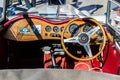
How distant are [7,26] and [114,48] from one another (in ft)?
4.75

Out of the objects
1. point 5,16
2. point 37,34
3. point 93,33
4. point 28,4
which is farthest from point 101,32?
point 28,4

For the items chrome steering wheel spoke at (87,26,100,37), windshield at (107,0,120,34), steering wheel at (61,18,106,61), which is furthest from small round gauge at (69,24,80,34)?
windshield at (107,0,120,34)

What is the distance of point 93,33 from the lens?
16.9 ft

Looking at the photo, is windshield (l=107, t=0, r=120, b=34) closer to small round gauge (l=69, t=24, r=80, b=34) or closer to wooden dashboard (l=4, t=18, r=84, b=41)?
small round gauge (l=69, t=24, r=80, b=34)

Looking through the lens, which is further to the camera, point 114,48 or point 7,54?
point 7,54

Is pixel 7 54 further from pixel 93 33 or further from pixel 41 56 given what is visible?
pixel 93 33

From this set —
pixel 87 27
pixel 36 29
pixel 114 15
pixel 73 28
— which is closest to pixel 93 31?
pixel 87 27

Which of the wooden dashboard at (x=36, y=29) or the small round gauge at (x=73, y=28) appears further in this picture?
the wooden dashboard at (x=36, y=29)

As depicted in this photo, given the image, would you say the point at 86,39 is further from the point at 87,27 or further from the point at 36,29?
the point at 36,29

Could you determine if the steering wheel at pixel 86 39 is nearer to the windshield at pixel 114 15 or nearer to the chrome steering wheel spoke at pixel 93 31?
the chrome steering wheel spoke at pixel 93 31

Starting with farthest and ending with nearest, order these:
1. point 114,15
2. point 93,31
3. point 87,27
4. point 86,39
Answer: point 114,15 < point 87,27 < point 93,31 < point 86,39

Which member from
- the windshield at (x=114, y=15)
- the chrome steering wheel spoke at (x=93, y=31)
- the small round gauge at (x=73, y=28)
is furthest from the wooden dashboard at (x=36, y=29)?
the windshield at (x=114, y=15)

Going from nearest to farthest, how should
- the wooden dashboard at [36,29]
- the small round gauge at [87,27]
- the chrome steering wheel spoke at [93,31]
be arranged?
the chrome steering wheel spoke at [93,31]
the small round gauge at [87,27]
the wooden dashboard at [36,29]

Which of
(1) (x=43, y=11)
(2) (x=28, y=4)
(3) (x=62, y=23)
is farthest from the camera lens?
(2) (x=28, y=4)
